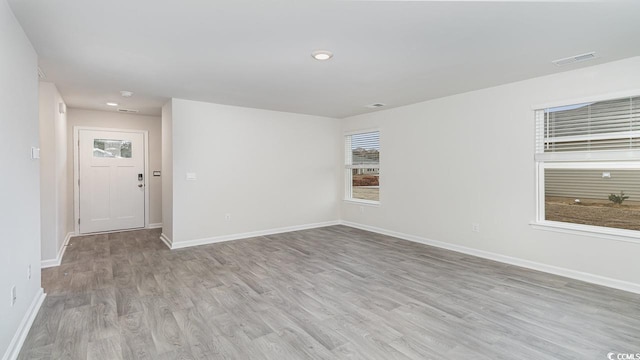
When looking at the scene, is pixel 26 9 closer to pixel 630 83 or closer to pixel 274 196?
pixel 274 196

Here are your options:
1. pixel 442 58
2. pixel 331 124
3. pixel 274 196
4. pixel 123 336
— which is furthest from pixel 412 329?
pixel 331 124

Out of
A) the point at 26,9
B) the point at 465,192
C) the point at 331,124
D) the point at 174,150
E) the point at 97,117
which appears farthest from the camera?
the point at 331,124

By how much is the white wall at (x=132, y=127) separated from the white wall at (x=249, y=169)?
1.99 m

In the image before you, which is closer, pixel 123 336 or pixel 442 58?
pixel 123 336

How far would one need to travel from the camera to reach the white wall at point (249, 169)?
16.3 ft

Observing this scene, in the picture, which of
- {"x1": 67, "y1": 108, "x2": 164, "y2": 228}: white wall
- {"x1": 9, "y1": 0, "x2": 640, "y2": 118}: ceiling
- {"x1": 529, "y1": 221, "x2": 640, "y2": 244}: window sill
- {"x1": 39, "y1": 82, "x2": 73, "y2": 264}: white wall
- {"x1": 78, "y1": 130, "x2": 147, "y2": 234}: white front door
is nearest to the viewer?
{"x1": 9, "y1": 0, "x2": 640, "y2": 118}: ceiling

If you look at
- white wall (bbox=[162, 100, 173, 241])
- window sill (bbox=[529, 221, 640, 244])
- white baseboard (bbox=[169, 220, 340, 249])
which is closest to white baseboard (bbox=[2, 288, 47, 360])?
white baseboard (bbox=[169, 220, 340, 249])

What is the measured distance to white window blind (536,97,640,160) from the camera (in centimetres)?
320

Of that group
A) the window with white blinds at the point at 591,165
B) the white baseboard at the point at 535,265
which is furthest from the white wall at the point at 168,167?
the window with white blinds at the point at 591,165

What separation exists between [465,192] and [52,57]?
519 cm

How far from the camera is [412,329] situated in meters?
2.41

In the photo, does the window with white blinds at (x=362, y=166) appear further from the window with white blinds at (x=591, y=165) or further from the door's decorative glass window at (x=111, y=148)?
the door's decorative glass window at (x=111, y=148)

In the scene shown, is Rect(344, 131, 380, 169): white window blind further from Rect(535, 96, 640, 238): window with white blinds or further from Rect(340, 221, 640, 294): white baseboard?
Rect(535, 96, 640, 238): window with white blinds

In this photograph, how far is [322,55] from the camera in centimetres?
295
